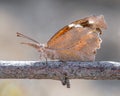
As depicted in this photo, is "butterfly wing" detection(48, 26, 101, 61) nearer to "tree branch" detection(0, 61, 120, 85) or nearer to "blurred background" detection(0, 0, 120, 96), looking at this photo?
"tree branch" detection(0, 61, 120, 85)

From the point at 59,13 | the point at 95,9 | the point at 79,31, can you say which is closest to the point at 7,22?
the point at 59,13

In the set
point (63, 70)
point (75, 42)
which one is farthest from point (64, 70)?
point (75, 42)

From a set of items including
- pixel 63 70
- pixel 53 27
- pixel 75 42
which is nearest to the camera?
pixel 63 70

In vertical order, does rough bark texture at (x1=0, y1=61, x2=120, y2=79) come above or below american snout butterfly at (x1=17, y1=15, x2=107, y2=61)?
below

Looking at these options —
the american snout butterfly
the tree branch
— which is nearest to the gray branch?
the tree branch

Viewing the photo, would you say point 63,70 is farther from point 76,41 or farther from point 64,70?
point 76,41

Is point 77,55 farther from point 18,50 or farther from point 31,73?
point 18,50
